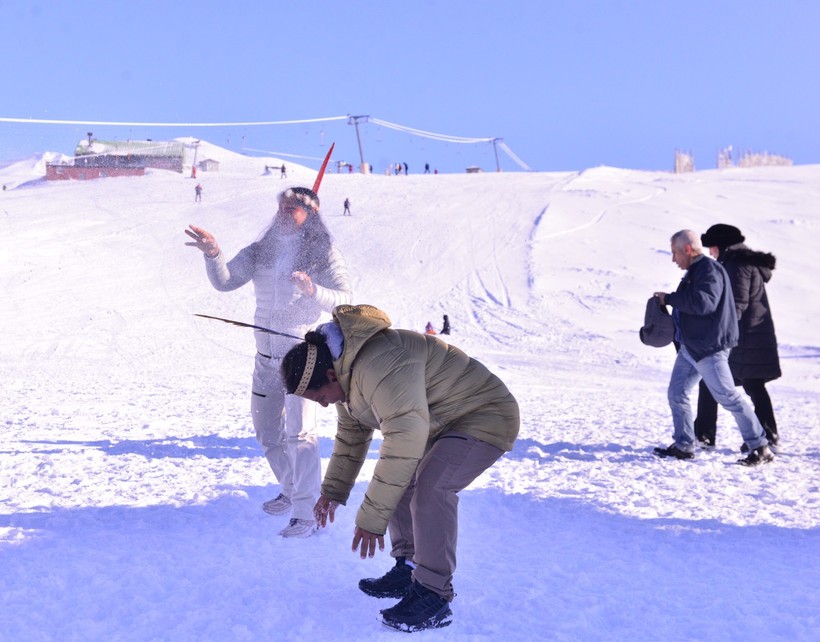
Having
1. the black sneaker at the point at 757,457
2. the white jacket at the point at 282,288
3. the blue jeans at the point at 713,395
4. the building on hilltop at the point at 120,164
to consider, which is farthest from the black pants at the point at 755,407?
the building on hilltop at the point at 120,164

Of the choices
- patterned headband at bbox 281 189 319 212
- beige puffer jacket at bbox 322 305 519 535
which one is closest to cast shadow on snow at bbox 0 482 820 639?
beige puffer jacket at bbox 322 305 519 535

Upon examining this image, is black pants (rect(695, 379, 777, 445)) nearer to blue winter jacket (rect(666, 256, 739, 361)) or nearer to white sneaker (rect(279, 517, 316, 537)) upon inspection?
blue winter jacket (rect(666, 256, 739, 361))

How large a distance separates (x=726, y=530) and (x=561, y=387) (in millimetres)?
Result: 6683

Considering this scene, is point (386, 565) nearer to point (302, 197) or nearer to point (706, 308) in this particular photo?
point (302, 197)

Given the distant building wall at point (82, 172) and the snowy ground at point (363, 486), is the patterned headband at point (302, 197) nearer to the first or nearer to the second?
the snowy ground at point (363, 486)

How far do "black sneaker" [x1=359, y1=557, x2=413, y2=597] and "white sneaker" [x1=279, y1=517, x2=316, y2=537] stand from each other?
2.60 ft

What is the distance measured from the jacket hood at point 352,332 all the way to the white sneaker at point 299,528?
1.45m

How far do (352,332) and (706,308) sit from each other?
3.52 m

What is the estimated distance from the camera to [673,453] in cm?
609

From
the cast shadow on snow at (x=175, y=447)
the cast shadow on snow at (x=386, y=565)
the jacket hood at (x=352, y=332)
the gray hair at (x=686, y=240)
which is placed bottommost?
the cast shadow on snow at (x=175, y=447)

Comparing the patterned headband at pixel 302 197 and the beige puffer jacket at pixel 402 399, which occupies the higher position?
the patterned headband at pixel 302 197

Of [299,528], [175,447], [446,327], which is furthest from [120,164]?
[299,528]

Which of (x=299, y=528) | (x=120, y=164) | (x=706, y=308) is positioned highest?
(x=120, y=164)

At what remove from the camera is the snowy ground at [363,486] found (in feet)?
10.5
